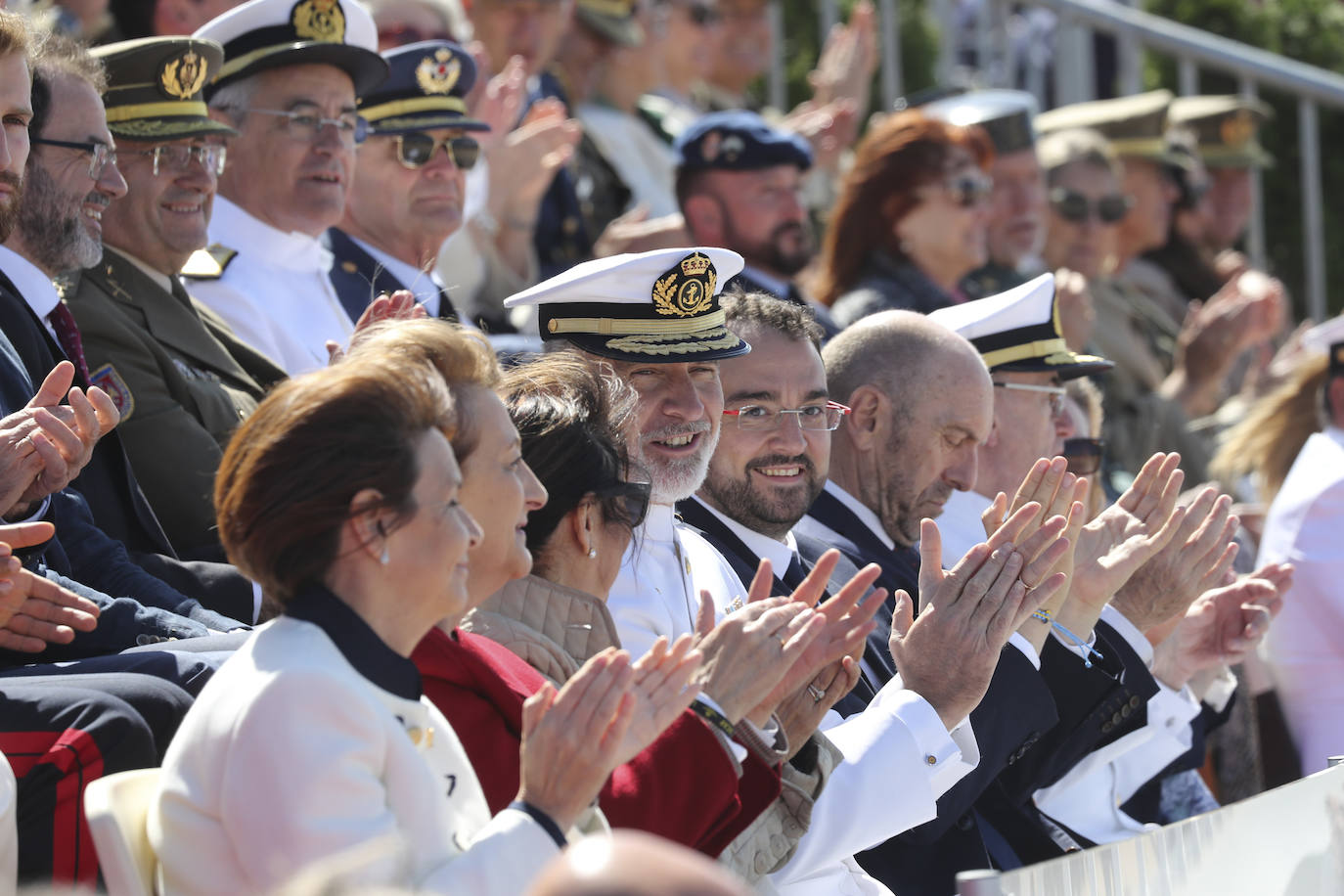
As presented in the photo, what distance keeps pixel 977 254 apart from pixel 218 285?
122 inches

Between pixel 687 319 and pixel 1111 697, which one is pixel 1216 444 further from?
pixel 687 319

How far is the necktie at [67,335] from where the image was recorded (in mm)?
3742

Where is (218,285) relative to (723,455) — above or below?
above

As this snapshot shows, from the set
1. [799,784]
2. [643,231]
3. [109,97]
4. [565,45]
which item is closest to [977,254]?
[643,231]

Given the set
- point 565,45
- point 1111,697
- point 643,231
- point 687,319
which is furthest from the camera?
point 565,45

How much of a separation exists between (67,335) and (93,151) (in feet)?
1.42

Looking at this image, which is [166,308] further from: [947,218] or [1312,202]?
→ [1312,202]

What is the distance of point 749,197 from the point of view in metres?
6.55

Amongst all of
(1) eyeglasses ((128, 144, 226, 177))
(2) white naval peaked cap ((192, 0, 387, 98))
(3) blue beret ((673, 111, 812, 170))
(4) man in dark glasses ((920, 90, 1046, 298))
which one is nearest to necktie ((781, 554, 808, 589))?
(1) eyeglasses ((128, 144, 226, 177))

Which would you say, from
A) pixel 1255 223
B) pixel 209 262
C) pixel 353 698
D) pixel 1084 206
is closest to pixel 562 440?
pixel 353 698

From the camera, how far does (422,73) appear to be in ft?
17.4

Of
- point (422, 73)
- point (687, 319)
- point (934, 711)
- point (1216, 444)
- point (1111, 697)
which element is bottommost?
point (1216, 444)

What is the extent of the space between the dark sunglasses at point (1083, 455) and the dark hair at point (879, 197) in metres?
1.76

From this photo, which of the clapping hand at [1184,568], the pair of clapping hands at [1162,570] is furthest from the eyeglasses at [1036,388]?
the clapping hand at [1184,568]
